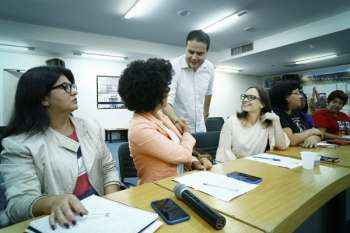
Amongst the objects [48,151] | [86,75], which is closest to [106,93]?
[86,75]

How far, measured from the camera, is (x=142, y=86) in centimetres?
140

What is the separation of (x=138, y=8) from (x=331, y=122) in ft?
12.5

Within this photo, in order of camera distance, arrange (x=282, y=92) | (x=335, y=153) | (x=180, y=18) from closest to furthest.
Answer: (x=335, y=153) → (x=282, y=92) → (x=180, y=18)

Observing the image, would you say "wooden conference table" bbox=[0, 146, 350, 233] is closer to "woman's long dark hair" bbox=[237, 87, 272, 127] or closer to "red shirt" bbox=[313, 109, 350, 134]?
"woman's long dark hair" bbox=[237, 87, 272, 127]

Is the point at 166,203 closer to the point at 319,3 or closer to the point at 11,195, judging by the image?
the point at 11,195

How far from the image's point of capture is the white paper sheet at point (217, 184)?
970 millimetres

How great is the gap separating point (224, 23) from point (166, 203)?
5162 millimetres

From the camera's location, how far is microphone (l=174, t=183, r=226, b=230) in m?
0.70

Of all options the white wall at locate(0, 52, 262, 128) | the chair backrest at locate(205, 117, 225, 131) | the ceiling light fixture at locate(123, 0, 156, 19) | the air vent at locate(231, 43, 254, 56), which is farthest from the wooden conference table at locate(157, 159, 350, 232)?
the white wall at locate(0, 52, 262, 128)

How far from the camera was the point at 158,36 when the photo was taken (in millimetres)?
6168

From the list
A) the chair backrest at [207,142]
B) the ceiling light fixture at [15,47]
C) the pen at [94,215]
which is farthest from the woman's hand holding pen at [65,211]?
the ceiling light fixture at [15,47]

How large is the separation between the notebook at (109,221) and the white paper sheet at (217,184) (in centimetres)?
33

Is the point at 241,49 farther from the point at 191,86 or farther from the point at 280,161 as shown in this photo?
the point at 280,161

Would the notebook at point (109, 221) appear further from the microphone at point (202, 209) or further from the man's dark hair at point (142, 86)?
the man's dark hair at point (142, 86)
